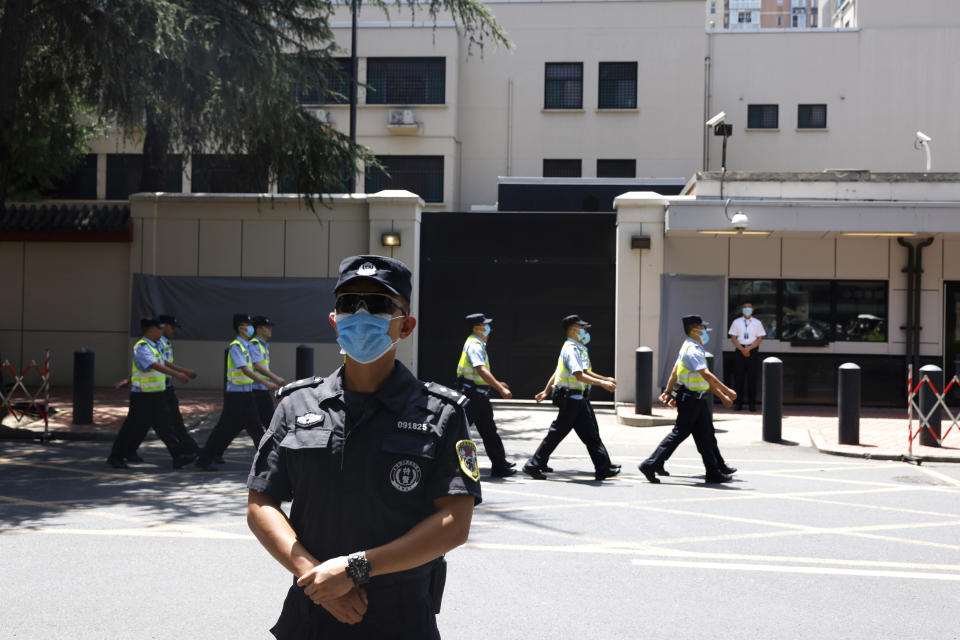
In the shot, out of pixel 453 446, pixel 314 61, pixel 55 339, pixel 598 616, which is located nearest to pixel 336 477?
pixel 453 446

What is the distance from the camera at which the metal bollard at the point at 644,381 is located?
1658 centimetres

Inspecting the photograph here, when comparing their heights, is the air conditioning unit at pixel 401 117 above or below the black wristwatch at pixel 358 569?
above

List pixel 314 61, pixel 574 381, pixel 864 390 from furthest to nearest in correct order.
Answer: pixel 864 390 → pixel 314 61 → pixel 574 381

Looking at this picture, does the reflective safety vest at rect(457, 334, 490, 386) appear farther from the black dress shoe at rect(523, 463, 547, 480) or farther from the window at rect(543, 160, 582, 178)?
the window at rect(543, 160, 582, 178)

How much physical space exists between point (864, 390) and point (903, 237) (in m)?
2.95

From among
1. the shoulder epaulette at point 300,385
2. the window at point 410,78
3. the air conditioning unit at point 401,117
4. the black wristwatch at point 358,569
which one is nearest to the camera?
the black wristwatch at point 358,569

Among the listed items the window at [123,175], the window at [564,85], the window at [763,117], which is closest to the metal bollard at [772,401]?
the window at [564,85]

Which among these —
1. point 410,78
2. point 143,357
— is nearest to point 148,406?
point 143,357

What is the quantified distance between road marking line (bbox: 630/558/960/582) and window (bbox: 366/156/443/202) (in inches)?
950

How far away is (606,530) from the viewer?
7922mm

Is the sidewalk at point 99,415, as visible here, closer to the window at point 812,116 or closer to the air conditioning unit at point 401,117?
the air conditioning unit at point 401,117

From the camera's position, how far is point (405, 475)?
111 inches

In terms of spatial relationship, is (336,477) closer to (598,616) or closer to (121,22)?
(598,616)

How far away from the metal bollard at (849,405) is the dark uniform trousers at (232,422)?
772 centimetres
